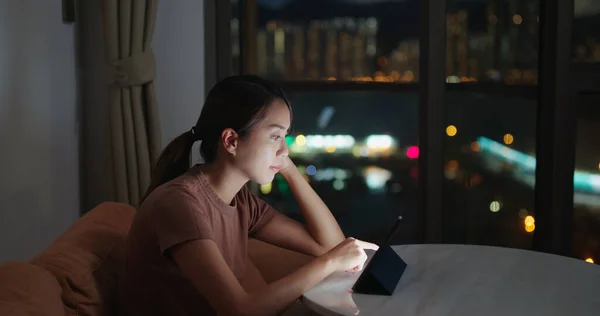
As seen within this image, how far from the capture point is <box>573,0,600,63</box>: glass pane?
2621mm

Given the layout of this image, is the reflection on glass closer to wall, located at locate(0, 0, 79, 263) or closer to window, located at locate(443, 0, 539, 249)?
window, located at locate(443, 0, 539, 249)

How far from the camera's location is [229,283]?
1.38 meters

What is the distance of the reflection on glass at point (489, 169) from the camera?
3.08m

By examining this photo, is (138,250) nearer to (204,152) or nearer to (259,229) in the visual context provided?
(204,152)

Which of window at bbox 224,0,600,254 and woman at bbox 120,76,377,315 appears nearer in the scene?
woman at bbox 120,76,377,315

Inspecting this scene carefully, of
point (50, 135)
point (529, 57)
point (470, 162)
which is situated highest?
point (529, 57)

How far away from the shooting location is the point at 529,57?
307cm

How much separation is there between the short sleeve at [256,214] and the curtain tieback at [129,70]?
2.57 ft

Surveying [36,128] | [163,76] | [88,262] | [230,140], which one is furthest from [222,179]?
[163,76]

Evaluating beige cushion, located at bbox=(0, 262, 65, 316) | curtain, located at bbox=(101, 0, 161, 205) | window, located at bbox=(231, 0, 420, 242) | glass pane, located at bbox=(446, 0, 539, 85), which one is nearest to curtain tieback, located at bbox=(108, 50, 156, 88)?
curtain, located at bbox=(101, 0, 161, 205)

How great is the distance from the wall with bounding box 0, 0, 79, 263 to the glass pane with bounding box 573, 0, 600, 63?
1740 mm

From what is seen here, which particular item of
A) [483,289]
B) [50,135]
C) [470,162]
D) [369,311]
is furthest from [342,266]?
[470,162]

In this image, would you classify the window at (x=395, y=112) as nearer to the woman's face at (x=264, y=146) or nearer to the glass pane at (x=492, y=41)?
the glass pane at (x=492, y=41)

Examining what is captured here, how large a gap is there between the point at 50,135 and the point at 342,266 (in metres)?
1.22
